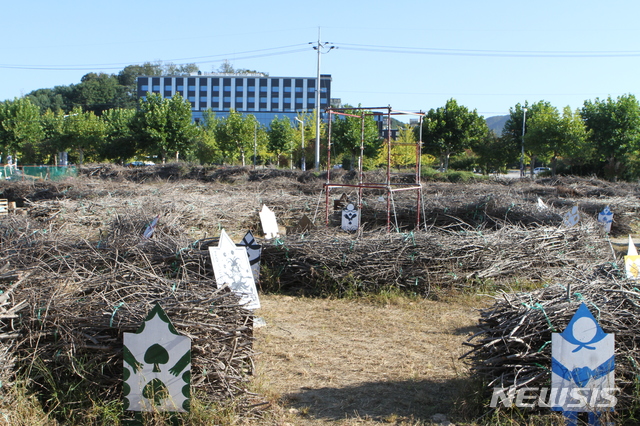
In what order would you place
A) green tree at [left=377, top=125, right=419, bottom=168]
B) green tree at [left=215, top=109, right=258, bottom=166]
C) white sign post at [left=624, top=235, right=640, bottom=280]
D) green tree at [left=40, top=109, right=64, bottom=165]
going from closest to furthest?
white sign post at [left=624, top=235, right=640, bottom=280] → green tree at [left=377, top=125, right=419, bottom=168] → green tree at [left=40, top=109, right=64, bottom=165] → green tree at [left=215, top=109, right=258, bottom=166]

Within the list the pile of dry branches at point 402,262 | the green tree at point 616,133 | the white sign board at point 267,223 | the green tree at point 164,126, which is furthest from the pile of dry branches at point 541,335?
the green tree at point 164,126

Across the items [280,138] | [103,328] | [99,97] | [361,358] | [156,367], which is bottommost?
[361,358]

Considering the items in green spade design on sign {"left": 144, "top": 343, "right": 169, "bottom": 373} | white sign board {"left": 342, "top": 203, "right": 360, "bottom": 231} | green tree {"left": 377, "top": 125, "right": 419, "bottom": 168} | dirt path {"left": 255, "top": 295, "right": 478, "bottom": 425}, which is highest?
green tree {"left": 377, "top": 125, "right": 419, "bottom": 168}

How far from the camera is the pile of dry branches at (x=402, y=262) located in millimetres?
8219

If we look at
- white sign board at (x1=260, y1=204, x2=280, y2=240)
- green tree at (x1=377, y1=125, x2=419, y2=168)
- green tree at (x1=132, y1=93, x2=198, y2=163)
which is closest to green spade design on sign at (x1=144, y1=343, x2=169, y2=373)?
white sign board at (x1=260, y1=204, x2=280, y2=240)

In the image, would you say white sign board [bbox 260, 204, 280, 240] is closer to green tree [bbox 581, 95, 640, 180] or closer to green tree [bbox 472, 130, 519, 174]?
green tree [bbox 581, 95, 640, 180]

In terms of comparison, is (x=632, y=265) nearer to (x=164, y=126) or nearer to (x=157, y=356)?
(x=157, y=356)

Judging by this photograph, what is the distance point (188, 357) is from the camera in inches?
153

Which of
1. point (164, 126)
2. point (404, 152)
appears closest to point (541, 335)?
point (164, 126)

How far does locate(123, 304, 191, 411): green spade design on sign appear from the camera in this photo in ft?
12.8

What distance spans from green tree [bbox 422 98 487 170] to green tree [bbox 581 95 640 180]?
28.2ft

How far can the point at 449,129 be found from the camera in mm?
44250

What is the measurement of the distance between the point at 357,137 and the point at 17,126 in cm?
2907

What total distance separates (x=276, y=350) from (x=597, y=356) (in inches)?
124
